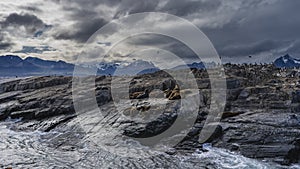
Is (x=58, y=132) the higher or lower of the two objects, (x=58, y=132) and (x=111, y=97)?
the lower

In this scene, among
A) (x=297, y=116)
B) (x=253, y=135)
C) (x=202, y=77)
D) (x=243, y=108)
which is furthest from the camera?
(x=202, y=77)

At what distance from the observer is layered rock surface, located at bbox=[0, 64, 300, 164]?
107 ft

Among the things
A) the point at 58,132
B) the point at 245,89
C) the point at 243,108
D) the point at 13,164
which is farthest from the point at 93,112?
the point at 245,89

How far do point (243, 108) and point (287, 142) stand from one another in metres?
13.2

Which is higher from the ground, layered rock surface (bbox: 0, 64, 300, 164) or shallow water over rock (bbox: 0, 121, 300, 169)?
layered rock surface (bbox: 0, 64, 300, 164)

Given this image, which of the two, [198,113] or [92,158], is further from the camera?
[198,113]

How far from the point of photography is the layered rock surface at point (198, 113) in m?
32.8

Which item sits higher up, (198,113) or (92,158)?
(198,113)

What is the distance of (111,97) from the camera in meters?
52.1

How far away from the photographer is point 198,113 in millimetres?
40312

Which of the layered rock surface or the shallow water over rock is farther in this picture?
the layered rock surface

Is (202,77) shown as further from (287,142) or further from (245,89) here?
(287,142)

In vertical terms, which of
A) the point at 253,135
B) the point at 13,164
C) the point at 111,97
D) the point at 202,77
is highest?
the point at 202,77

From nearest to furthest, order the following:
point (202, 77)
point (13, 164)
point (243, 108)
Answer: point (13, 164), point (243, 108), point (202, 77)
